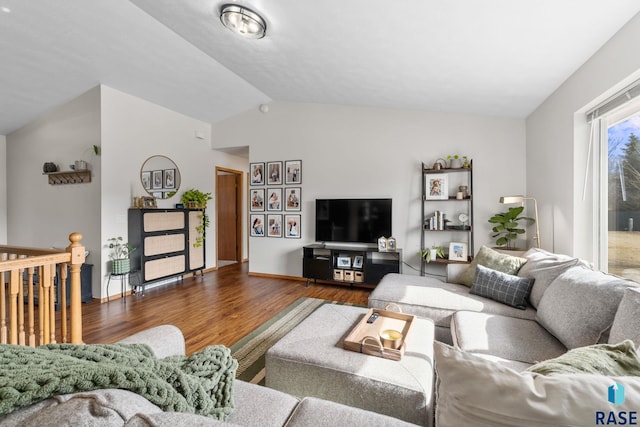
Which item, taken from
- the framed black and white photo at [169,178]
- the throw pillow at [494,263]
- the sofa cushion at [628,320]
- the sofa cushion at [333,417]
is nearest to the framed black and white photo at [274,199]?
the framed black and white photo at [169,178]

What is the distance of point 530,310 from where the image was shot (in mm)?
2189

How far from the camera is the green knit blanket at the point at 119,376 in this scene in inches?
24.5

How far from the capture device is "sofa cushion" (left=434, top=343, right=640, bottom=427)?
0.54 meters

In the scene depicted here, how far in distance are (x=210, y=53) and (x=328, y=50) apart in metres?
1.53

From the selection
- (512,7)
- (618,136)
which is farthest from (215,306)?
(618,136)

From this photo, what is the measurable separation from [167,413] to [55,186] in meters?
4.91

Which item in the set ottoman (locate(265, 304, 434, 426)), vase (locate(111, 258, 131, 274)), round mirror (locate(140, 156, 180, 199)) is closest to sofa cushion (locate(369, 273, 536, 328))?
ottoman (locate(265, 304, 434, 426))

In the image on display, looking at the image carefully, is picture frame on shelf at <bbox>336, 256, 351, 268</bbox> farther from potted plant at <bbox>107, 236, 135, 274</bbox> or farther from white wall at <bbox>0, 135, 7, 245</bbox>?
white wall at <bbox>0, 135, 7, 245</bbox>

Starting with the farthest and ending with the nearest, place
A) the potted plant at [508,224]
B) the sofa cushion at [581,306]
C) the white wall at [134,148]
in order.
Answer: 1. the white wall at [134,148]
2. the potted plant at [508,224]
3. the sofa cushion at [581,306]

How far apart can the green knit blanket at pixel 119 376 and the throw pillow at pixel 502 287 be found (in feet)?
7.09

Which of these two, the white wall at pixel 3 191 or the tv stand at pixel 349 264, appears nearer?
the tv stand at pixel 349 264

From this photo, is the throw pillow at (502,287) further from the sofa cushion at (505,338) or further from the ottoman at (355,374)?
the ottoman at (355,374)

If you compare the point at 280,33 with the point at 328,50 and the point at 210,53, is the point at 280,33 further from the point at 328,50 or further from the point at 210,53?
the point at 210,53

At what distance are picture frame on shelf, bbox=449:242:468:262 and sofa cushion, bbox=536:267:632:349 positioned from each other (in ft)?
6.71
